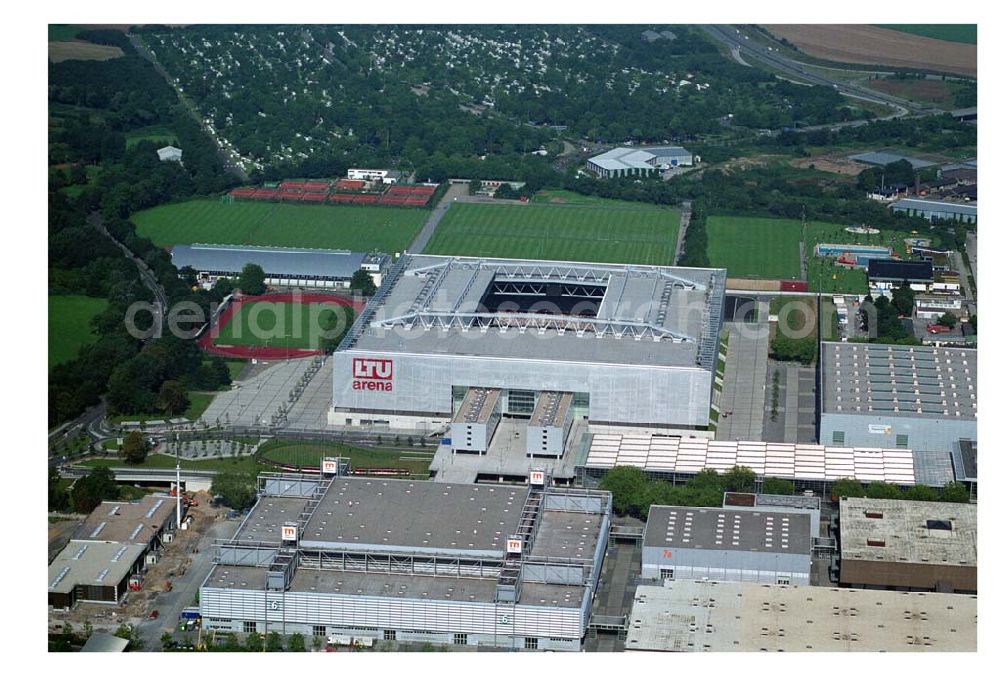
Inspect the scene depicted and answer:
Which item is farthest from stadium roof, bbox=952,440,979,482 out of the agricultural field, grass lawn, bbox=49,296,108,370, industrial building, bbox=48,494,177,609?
the agricultural field

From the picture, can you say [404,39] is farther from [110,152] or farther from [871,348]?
[871,348]

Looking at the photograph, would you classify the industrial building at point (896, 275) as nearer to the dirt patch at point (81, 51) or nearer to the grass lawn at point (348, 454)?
the grass lawn at point (348, 454)

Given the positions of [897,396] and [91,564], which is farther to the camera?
[897,396]

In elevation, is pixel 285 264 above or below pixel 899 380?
below

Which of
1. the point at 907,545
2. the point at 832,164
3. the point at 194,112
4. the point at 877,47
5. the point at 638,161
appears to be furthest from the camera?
the point at 877,47

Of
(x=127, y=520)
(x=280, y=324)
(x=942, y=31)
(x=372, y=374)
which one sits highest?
(x=942, y=31)

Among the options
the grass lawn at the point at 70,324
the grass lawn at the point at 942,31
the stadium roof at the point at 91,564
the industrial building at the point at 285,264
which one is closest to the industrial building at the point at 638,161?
the industrial building at the point at 285,264

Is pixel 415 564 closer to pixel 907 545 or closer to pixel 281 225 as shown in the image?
pixel 907 545

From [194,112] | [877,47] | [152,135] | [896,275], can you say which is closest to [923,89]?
[877,47]

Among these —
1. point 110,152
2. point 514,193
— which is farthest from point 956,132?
point 110,152
